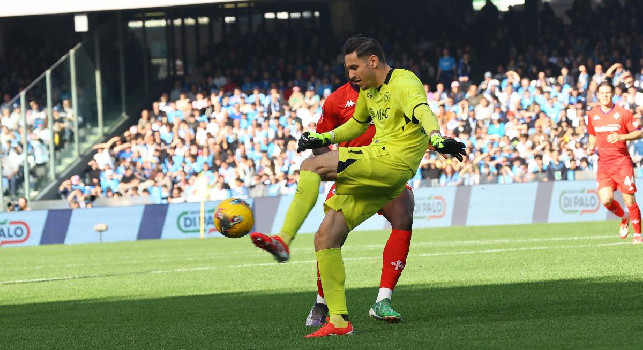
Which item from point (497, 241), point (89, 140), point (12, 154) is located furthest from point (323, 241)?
point (89, 140)

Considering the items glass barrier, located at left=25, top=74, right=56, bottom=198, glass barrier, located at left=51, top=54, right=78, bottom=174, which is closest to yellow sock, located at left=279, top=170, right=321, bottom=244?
glass barrier, located at left=25, top=74, right=56, bottom=198

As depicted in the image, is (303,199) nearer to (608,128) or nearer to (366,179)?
(366,179)

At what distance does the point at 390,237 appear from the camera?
9.53 m

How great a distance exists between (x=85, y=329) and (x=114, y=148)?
89.8 ft

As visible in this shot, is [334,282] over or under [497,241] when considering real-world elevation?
over

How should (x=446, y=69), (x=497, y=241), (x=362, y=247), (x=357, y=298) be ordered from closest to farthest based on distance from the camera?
(x=357, y=298) → (x=497, y=241) → (x=362, y=247) → (x=446, y=69)

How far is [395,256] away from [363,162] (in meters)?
1.41

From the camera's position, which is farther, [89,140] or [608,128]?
[89,140]

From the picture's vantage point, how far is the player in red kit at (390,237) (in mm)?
9062

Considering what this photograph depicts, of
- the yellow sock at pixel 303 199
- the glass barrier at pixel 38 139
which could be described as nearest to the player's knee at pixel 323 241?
the yellow sock at pixel 303 199

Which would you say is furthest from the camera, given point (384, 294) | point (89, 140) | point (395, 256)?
point (89, 140)

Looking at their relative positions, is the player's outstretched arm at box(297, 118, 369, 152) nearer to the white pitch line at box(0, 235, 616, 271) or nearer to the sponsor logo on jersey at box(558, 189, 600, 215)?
the white pitch line at box(0, 235, 616, 271)

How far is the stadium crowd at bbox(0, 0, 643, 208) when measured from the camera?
29.6 metres

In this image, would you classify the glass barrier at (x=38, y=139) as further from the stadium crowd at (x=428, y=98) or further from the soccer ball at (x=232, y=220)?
the soccer ball at (x=232, y=220)
